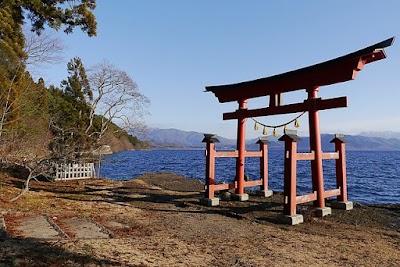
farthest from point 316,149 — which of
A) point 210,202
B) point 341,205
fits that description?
point 210,202

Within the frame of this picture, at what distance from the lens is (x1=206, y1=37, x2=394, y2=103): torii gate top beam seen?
293 inches

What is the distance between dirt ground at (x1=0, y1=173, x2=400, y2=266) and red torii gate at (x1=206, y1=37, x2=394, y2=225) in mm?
1339

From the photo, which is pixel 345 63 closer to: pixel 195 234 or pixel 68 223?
pixel 195 234

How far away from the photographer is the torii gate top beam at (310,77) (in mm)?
7430

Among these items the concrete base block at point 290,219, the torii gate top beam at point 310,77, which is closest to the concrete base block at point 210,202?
the concrete base block at point 290,219

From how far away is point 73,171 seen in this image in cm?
1614

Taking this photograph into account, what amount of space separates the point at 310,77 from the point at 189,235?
18.2 feet

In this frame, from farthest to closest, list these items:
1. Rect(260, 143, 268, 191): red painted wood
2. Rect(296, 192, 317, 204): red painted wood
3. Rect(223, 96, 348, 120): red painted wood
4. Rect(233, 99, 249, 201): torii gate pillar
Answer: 1. Rect(260, 143, 268, 191): red painted wood
2. Rect(233, 99, 249, 201): torii gate pillar
3. Rect(296, 192, 317, 204): red painted wood
4. Rect(223, 96, 348, 120): red painted wood

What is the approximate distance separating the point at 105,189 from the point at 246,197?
6034mm

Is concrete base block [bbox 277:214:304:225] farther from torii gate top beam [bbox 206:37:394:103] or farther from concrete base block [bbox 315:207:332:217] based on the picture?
torii gate top beam [bbox 206:37:394:103]

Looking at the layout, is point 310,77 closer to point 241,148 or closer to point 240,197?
point 241,148

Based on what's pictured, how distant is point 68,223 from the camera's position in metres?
6.70

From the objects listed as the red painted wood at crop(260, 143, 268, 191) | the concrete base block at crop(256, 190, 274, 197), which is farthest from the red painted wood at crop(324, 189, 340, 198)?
the red painted wood at crop(260, 143, 268, 191)

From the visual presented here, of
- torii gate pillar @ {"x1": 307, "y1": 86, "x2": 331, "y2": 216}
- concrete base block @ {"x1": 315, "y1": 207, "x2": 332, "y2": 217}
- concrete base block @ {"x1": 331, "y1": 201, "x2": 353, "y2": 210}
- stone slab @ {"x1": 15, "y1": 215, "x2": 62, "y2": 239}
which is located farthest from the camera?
concrete base block @ {"x1": 331, "y1": 201, "x2": 353, "y2": 210}
